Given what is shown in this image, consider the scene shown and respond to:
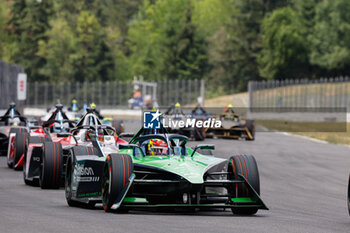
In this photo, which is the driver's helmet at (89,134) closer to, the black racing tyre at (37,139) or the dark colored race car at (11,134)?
the black racing tyre at (37,139)

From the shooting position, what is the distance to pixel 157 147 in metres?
11.7

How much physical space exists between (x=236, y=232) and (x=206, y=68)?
97145 millimetres

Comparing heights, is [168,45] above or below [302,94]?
above

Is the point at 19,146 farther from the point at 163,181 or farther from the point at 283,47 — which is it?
the point at 283,47

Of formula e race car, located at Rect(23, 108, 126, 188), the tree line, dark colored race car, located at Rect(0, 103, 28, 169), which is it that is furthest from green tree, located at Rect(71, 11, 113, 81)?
formula e race car, located at Rect(23, 108, 126, 188)

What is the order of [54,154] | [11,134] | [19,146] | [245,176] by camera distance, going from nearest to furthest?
1. [245,176]
2. [54,154]
3. [19,146]
4. [11,134]

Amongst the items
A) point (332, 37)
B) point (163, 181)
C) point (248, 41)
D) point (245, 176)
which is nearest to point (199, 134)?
point (245, 176)

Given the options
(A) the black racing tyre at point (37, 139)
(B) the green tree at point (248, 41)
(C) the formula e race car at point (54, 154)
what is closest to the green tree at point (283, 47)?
(B) the green tree at point (248, 41)

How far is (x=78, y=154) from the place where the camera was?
11.7m

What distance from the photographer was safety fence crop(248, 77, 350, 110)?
59.3 meters

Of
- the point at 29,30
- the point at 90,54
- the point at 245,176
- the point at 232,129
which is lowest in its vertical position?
the point at 232,129

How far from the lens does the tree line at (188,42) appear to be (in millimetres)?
96688

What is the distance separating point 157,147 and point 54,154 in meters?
2.50

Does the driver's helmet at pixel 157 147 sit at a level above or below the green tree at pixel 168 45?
below
